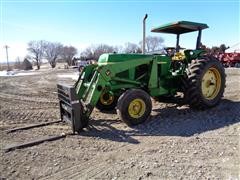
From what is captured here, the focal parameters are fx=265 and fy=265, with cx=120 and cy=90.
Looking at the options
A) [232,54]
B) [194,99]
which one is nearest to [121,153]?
[194,99]

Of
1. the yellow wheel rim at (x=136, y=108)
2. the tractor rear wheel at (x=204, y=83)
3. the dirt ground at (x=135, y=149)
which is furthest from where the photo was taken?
the tractor rear wheel at (x=204, y=83)

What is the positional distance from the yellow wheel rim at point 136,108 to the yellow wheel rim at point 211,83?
1943 mm

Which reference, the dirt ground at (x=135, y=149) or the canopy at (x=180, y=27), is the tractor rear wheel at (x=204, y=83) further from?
the canopy at (x=180, y=27)

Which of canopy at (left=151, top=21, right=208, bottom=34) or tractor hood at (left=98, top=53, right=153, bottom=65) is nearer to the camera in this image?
tractor hood at (left=98, top=53, right=153, bottom=65)

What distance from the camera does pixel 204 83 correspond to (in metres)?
6.71

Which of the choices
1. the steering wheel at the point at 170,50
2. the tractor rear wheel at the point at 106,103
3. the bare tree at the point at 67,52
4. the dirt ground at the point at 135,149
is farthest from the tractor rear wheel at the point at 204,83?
the bare tree at the point at 67,52

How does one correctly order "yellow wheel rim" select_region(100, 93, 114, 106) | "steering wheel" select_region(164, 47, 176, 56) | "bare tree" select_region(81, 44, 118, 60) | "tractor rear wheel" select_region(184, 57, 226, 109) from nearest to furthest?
"tractor rear wheel" select_region(184, 57, 226, 109)
"yellow wheel rim" select_region(100, 93, 114, 106)
"steering wheel" select_region(164, 47, 176, 56)
"bare tree" select_region(81, 44, 118, 60)

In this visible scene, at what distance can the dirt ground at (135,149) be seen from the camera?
3.49 meters

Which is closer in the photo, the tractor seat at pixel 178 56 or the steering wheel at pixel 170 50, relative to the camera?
the tractor seat at pixel 178 56

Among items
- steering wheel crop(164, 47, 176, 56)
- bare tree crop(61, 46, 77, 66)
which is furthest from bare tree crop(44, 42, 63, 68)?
steering wheel crop(164, 47, 176, 56)

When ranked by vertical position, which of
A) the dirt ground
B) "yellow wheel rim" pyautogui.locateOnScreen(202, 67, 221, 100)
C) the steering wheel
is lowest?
the dirt ground

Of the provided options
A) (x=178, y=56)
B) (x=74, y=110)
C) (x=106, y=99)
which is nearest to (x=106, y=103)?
(x=106, y=99)

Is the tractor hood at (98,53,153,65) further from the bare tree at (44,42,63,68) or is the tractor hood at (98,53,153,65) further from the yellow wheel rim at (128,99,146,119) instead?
the bare tree at (44,42,63,68)

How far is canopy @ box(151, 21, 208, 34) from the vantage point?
6693mm
